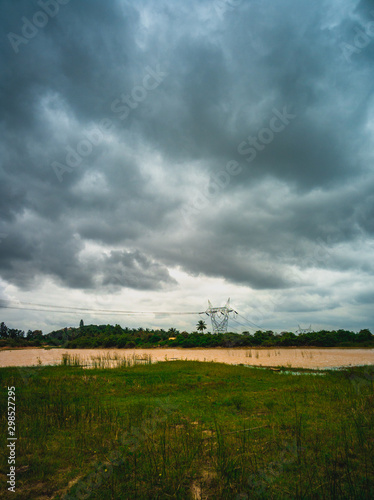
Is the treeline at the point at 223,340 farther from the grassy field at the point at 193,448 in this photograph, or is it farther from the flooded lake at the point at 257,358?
the grassy field at the point at 193,448

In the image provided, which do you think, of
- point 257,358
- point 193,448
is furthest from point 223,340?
point 193,448

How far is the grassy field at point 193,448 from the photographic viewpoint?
5566 millimetres

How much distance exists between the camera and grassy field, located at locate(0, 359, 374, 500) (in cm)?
557

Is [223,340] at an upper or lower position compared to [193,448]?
lower

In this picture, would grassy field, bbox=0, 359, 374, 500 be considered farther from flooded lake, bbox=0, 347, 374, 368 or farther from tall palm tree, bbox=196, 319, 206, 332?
tall palm tree, bbox=196, 319, 206, 332

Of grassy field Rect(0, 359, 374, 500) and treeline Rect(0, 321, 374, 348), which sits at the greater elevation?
grassy field Rect(0, 359, 374, 500)

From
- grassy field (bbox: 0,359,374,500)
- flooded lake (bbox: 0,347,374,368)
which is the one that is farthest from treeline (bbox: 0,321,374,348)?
grassy field (bbox: 0,359,374,500)

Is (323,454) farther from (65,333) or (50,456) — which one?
(65,333)

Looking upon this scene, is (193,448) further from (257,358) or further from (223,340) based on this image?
(223,340)

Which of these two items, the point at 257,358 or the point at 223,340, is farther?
the point at 223,340

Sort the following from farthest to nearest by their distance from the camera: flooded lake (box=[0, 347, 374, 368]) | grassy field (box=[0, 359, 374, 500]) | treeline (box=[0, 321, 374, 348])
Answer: treeline (box=[0, 321, 374, 348]) < flooded lake (box=[0, 347, 374, 368]) < grassy field (box=[0, 359, 374, 500])

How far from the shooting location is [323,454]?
22.4 feet

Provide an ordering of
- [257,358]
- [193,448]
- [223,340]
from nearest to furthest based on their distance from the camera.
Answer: [193,448], [257,358], [223,340]

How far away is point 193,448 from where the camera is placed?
7309mm
